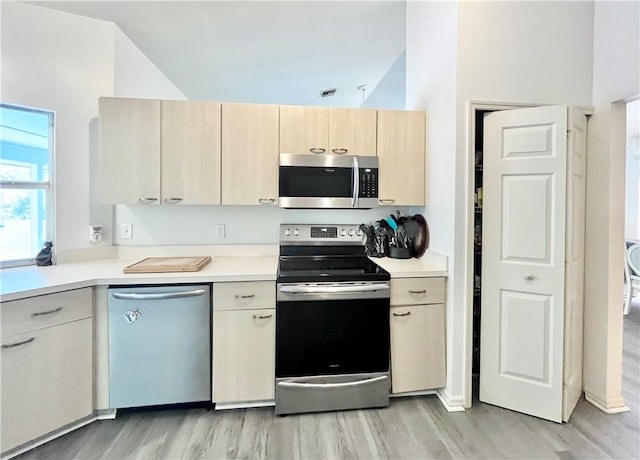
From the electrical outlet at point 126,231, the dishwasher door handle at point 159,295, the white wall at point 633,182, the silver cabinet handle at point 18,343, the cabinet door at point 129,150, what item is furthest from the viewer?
the white wall at point 633,182

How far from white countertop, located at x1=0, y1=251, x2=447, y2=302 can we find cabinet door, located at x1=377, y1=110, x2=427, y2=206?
1.59 ft

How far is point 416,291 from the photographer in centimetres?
202

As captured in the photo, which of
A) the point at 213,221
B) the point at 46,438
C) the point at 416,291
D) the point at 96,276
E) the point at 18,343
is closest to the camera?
the point at 18,343

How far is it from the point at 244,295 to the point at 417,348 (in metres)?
1.19

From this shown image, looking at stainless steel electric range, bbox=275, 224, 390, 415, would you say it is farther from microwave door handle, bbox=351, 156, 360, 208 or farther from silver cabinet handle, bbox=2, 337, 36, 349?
silver cabinet handle, bbox=2, 337, 36, 349

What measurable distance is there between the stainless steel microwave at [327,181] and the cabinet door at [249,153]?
0.36ft

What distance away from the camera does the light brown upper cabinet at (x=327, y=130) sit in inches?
88.6

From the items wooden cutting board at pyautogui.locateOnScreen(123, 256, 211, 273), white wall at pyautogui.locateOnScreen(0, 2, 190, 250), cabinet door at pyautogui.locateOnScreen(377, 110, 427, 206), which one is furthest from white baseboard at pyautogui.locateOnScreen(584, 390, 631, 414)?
white wall at pyautogui.locateOnScreen(0, 2, 190, 250)

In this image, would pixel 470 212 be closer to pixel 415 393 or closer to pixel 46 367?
pixel 415 393

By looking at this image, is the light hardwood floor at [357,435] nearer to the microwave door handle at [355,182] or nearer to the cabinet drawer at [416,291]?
the cabinet drawer at [416,291]

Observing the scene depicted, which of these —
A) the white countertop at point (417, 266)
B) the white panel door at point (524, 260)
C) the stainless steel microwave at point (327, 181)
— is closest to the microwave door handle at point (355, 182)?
the stainless steel microwave at point (327, 181)

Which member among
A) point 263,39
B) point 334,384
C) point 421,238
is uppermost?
point 263,39

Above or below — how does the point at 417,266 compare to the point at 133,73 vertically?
below

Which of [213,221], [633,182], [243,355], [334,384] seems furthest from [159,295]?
[633,182]
